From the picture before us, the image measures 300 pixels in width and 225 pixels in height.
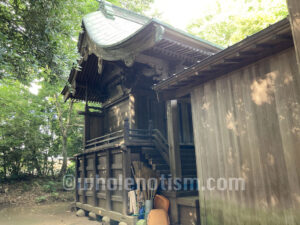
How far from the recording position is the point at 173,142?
7.45 m

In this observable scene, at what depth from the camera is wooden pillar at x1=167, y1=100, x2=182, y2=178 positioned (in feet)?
24.0

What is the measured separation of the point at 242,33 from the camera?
57.3ft

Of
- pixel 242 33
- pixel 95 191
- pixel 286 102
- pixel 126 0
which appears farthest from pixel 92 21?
pixel 126 0

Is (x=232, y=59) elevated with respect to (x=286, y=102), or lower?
elevated

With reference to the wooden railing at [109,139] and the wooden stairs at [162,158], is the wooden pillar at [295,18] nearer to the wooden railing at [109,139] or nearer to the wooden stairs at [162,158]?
the wooden stairs at [162,158]

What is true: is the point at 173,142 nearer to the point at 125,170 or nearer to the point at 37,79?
the point at 125,170

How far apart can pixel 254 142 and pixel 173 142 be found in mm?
2834

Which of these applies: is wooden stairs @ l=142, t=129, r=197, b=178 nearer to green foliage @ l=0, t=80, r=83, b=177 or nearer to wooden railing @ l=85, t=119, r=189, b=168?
wooden railing @ l=85, t=119, r=189, b=168

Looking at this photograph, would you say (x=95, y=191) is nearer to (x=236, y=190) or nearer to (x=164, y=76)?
(x=164, y=76)

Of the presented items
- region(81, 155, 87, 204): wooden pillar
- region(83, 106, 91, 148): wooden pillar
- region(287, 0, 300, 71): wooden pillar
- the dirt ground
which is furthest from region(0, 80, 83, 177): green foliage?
region(287, 0, 300, 71): wooden pillar

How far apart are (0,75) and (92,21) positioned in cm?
599

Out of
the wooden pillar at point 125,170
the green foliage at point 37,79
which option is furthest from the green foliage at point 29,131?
the wooden pillar at point 125,170

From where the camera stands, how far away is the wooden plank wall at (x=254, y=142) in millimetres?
4398

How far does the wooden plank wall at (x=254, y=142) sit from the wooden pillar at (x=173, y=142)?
1.10 meters
